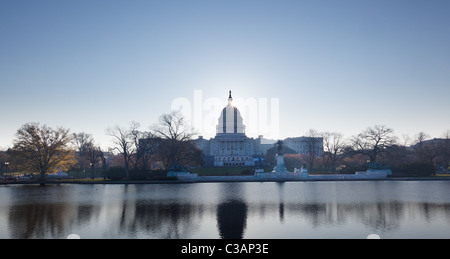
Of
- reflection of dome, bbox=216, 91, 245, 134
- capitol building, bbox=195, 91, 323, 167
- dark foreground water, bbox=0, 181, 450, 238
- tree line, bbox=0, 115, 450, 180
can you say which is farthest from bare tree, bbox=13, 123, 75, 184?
reflection of dome, bbox=216, 91, 245, 134

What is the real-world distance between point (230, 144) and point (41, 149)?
7573 cm

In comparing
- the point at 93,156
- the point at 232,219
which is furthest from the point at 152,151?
the point at 232,219

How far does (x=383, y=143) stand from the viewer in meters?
69.8

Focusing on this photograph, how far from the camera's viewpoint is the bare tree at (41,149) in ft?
177

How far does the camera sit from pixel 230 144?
123 meters

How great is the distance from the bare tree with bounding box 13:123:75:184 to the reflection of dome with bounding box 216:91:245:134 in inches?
3236

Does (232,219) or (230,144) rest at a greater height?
(230,144)

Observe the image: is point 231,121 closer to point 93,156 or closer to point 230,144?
point 230,144

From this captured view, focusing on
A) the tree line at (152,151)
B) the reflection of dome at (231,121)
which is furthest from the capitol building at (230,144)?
the tree line at (152,151)

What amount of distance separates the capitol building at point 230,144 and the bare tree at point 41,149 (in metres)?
65.6

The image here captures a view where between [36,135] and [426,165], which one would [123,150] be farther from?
[426,165]

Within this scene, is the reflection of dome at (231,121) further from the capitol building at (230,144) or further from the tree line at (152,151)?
the tree line at (152,151)
